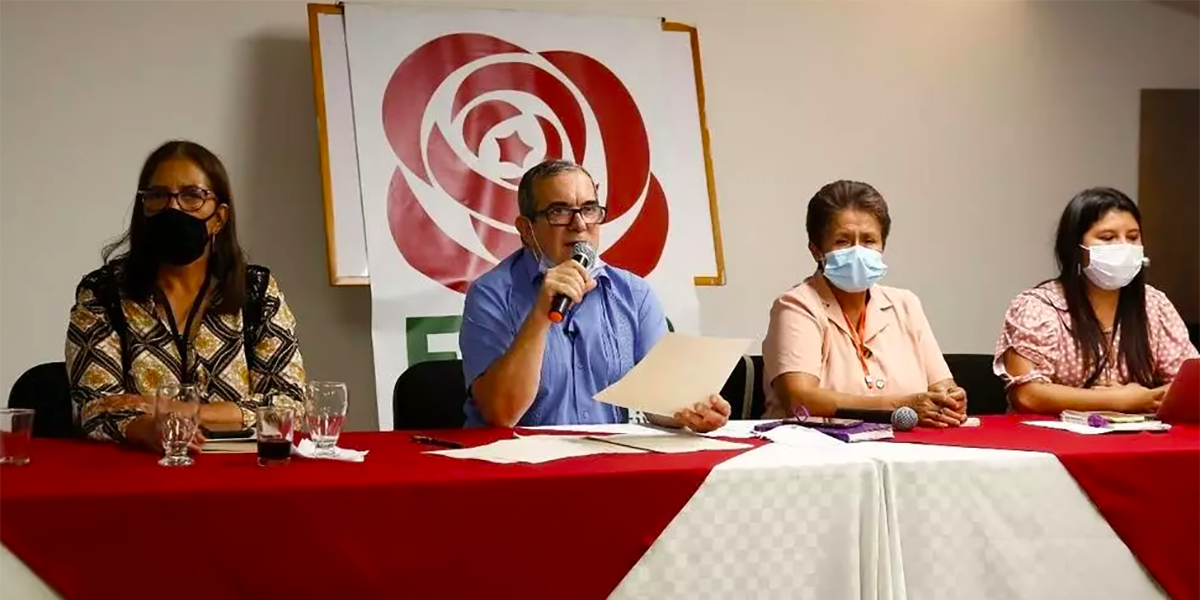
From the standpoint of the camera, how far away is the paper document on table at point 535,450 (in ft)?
6.23

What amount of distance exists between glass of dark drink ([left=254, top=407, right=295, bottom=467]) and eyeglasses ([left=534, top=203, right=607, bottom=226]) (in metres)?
0.85

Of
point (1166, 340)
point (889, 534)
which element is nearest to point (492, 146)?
point (1166, 340)

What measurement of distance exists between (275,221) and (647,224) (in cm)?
123

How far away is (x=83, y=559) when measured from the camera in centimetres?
155

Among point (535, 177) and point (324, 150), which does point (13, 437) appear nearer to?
point (535, 177)

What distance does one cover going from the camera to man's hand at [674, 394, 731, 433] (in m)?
2.25

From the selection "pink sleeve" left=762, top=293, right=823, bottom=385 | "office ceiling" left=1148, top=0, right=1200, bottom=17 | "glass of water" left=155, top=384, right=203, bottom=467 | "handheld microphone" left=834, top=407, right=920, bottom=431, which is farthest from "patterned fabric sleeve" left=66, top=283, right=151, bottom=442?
"office ceiling" left=1148, top=0, right=1200, bottom=17

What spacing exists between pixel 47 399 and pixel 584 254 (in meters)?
1.31

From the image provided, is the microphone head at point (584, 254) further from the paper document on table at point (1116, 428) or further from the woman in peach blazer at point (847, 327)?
the paper document on table at point (1116, 428)

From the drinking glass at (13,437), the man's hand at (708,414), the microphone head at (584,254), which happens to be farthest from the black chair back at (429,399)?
the drinking glass at (13,437)

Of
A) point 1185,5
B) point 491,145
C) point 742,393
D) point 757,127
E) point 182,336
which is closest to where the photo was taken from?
point 182,336

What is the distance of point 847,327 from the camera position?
9.63 feet

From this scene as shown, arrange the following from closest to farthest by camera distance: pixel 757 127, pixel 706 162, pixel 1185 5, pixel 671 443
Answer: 1. pixel 671 443
2. pixel 706 162
3. pixel 757 127
4. pixel 1185 5

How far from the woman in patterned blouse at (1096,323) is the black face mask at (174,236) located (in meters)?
1.86
